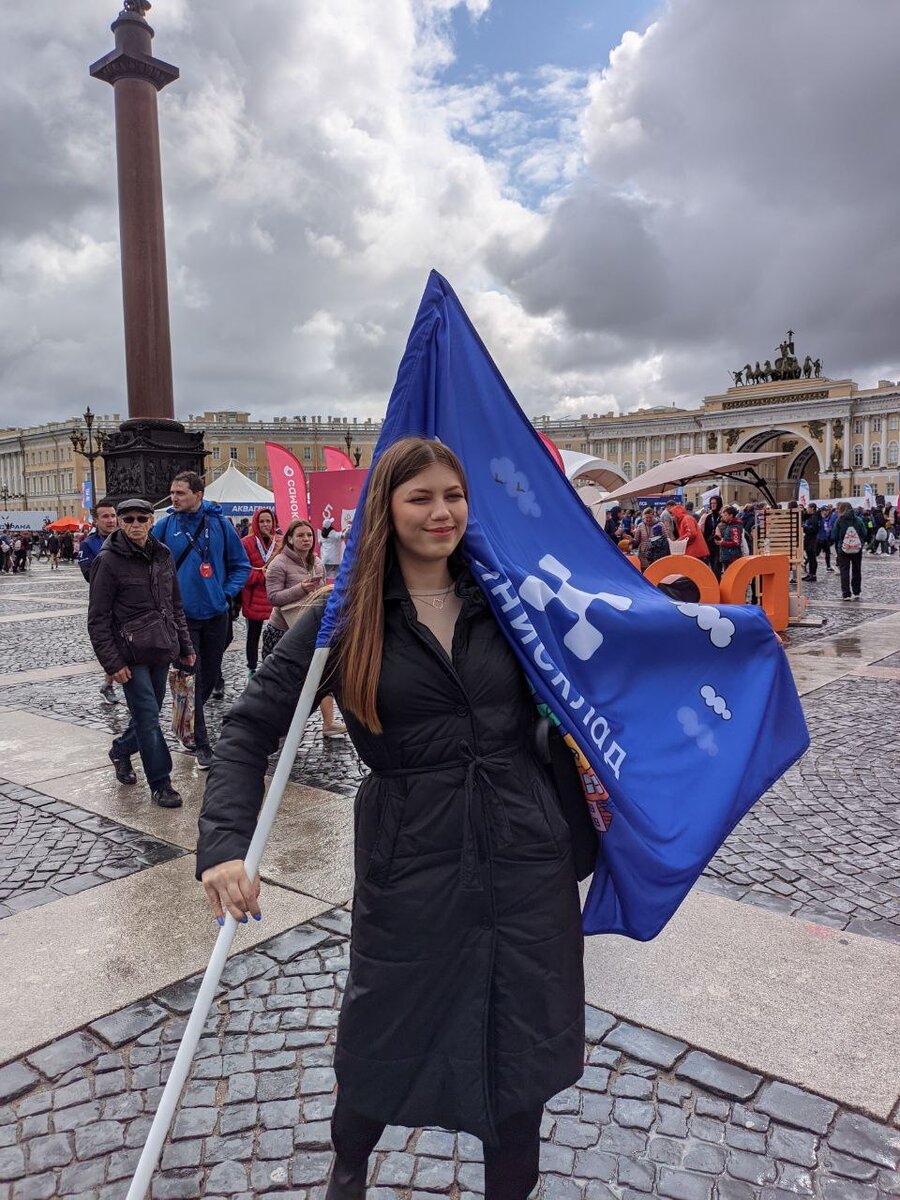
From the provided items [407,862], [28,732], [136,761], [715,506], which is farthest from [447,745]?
[715,506]

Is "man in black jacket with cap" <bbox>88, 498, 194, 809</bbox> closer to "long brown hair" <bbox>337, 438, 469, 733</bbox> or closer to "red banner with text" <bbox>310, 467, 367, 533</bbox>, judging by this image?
"long brown hair" <bbox>337, 438, 469, 733</bbox>

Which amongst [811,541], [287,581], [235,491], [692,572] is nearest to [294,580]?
[287,581]

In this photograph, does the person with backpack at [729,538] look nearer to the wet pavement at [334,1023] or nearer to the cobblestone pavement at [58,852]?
the wet pavement at [334,1023]

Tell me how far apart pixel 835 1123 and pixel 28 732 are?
6.15m

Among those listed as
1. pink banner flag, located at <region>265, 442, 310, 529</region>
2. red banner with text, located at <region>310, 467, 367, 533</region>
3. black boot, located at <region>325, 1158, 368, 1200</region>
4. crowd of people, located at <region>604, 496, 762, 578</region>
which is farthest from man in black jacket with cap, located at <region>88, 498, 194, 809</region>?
crowd of people, located at <region>604, 496, 762, 578</region>

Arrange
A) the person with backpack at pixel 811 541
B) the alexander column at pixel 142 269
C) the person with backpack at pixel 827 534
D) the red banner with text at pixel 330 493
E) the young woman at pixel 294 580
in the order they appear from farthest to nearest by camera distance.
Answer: the person with backpack at pixel 827 534
the person with backpack at pixel 811 541
the alexander column at pixel 142 269
the red banner with text at pixel 330 493
the young woman at pixel 294 580

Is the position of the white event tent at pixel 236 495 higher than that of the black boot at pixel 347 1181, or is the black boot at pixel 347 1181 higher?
the white event tent at pixel 236 495

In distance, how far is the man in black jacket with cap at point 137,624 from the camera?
4.90m

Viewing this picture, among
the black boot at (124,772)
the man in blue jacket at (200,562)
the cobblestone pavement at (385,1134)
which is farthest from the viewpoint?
the man in blue jacket at (200,562)

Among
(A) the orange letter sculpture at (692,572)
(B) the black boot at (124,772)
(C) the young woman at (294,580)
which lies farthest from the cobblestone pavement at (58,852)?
(A) the orange letter sculpture at (692,572)

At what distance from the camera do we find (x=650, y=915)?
74.4 inches

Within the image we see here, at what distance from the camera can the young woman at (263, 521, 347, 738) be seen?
638 cm

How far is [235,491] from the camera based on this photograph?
22.8 metres

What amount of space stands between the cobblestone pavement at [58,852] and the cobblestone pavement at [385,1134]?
1264mm
